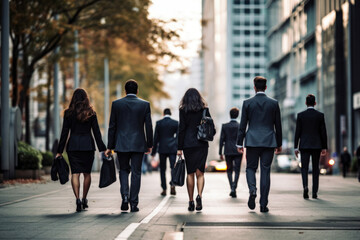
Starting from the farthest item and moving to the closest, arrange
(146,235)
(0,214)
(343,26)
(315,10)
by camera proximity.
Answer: (315,10), (343,26), (0,214), (146,235)

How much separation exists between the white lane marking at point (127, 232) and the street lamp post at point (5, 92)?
1193 cm

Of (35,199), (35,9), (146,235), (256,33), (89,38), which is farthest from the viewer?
(256,33)

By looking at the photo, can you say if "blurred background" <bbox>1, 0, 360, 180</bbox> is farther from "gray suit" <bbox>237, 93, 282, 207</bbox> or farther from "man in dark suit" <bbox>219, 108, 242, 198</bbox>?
"gray suit" <bbox>237, 93, 282, 207</bbox>

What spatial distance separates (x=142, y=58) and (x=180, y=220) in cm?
3299

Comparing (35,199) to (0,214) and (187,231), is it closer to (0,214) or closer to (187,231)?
(0,214)

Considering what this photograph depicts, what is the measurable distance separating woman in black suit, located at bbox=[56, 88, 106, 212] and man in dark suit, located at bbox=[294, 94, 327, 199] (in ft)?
14.0

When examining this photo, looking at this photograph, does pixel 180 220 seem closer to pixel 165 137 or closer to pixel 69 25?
pixel 165 137

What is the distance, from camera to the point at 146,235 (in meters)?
7.92

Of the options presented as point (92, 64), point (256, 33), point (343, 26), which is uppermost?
point (256, 33)

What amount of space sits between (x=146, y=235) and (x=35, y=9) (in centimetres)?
1695

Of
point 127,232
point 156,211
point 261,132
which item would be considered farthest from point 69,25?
point 127,232

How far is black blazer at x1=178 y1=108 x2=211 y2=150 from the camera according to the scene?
11203 millimetres

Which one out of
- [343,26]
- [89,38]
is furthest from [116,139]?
[343,26]

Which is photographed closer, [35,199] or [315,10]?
[35,199]
